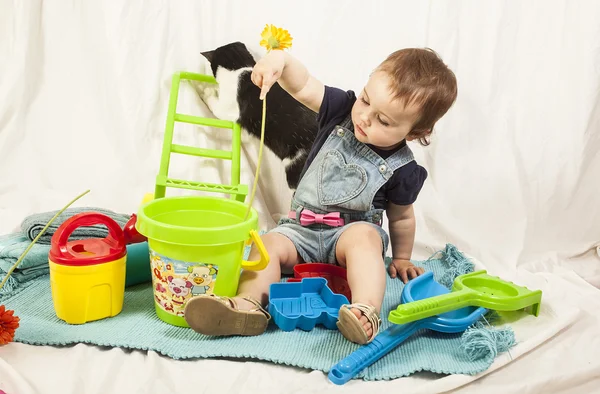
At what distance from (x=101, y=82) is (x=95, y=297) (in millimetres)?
779

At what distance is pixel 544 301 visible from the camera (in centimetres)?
122

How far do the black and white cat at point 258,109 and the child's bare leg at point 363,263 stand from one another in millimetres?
346

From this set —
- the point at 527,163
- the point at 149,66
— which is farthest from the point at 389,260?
the point at 149,66

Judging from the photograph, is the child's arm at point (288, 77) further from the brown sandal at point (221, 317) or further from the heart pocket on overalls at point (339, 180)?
the brown sandal at point (221, 317)

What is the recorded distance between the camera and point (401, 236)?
54.6 inches

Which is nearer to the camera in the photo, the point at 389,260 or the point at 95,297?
Result: the point at 95,297

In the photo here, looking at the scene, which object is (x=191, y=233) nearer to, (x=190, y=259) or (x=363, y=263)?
(x=190, y=259)

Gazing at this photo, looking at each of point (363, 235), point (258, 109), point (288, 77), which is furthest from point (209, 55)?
point (363, 235)

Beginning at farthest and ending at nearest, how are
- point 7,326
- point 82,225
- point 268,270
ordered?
point 268,270 → point 82,225 → point 7,326

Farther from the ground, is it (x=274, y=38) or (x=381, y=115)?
(x=274, y=38)

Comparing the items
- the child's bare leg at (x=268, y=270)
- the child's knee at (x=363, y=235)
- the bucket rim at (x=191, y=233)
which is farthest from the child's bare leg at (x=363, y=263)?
the bucket rim at (x=191, y=233)

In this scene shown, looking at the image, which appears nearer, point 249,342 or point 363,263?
point 249,342

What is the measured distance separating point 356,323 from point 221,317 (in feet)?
0.73

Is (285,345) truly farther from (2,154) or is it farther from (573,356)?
(2,154)
